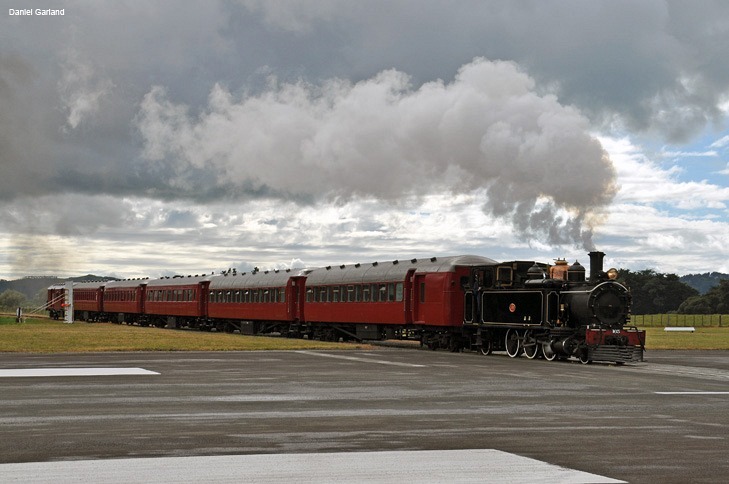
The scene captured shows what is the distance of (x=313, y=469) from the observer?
988 centimetres

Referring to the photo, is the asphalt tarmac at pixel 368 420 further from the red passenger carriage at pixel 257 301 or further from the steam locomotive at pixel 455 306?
the red passenger carriage at pixel 257 301

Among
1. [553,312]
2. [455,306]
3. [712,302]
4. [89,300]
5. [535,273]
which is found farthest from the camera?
[712,302]

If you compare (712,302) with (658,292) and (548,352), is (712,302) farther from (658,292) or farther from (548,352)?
(548,352)

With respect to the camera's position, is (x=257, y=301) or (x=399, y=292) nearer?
(x=399, y=292)

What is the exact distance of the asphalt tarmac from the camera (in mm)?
10375

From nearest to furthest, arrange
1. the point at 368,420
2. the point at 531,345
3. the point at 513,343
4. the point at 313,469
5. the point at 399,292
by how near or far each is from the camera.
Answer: the point at 313,469, the point at 368,420, the point at 531,345, the point at 513,343, the point at 399,292

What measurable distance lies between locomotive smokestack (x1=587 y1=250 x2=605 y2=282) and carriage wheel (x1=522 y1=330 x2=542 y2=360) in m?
2.97

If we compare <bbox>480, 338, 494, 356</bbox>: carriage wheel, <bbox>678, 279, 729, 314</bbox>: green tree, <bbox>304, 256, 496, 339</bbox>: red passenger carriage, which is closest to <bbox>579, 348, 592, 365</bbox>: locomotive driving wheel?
<bbox>480, 338, 494, 356</bbox>: carriage wheel

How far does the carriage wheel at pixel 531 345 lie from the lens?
1318 inches

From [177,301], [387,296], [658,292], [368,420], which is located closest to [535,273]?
[387,296]

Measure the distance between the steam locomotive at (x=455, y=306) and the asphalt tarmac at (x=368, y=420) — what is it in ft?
17.1

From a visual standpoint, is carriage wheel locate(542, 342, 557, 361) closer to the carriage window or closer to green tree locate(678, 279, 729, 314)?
the carriage window

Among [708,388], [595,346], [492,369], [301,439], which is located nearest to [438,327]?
[595,346]

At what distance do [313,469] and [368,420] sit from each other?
177 inches
